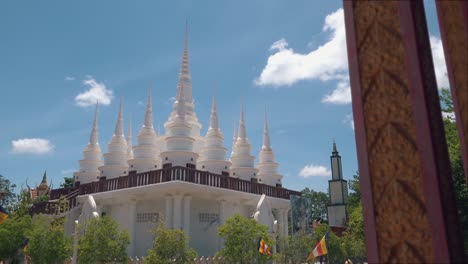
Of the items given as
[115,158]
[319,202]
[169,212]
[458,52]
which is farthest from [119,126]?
[319,202]

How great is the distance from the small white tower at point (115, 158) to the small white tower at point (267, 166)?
480 inches

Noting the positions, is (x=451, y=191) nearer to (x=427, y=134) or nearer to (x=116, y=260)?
(x=427, y=134)

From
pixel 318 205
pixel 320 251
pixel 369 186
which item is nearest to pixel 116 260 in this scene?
pixel 320 251

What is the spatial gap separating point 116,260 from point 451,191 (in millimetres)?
20704

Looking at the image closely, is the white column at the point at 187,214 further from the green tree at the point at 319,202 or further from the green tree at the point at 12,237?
the green tree at the point at 319,202

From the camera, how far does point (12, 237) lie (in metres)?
25.6

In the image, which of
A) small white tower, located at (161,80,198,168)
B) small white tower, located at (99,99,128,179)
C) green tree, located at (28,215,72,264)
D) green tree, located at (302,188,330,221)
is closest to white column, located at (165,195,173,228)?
small white tower, located at (161,80,198,168)

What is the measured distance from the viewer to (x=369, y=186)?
284cm

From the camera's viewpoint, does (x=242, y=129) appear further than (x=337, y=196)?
No

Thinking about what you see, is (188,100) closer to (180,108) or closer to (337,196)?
(180,108)

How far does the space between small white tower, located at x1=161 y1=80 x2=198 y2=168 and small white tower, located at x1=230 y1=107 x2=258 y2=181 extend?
281 inches

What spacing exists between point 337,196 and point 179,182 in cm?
4538

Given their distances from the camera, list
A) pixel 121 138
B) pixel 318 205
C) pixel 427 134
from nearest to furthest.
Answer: pixel 427 134, pixel 121 138, pixel 318 205

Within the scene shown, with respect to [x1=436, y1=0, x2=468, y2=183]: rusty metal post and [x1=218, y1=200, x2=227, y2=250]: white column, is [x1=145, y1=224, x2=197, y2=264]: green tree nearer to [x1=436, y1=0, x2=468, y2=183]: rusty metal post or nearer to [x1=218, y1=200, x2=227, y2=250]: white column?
[x1=218, y1=200, x2=227, y2=250]: white column
